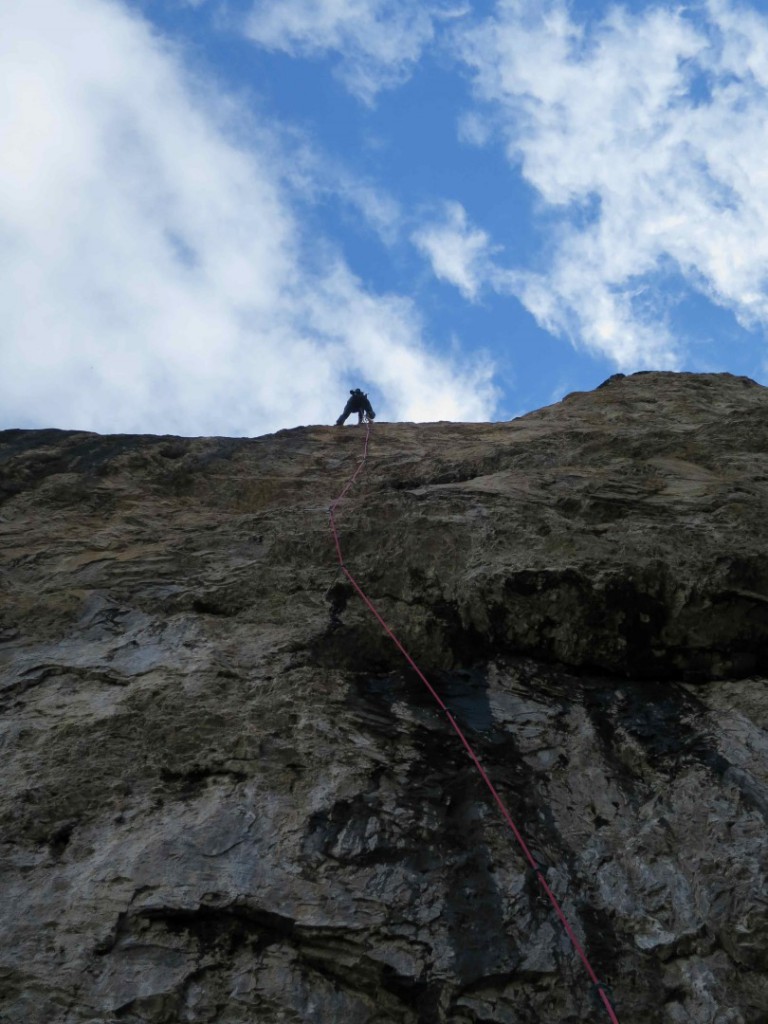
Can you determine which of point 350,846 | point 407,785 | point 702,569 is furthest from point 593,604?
point 350,846

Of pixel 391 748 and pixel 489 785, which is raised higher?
pixel 391 748

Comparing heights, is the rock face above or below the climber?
below

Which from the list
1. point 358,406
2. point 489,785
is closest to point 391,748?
point 489,785

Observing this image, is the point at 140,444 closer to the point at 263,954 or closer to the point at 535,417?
the point at 535,417

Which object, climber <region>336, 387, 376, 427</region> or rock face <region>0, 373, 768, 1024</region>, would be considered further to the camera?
climber <region>336, 387, 376, 427</region>

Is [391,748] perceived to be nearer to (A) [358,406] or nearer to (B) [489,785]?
(B) [489,785]

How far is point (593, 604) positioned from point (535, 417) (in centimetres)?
398

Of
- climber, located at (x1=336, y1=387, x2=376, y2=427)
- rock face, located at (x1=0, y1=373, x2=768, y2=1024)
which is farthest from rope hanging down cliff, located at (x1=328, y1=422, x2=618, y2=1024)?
climber, located at (x1=336, y1=387, x2=376, y2=427)

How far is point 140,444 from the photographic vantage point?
782 cm

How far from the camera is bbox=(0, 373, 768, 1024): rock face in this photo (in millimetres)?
3420

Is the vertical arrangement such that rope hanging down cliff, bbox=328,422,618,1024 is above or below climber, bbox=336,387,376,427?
below

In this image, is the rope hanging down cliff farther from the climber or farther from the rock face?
the climber

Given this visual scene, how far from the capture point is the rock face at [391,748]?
11.2 feet

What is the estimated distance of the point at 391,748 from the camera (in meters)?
4.44
